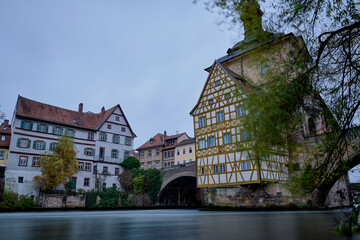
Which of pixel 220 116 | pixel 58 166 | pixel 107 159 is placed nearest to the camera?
pixel 220 116

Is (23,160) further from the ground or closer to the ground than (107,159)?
closer to the ground

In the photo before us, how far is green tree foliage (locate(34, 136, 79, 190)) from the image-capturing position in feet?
90.7

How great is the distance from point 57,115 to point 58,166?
861 centimetres

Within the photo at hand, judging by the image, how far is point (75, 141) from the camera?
3400 cm

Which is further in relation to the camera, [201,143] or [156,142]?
[156,142]

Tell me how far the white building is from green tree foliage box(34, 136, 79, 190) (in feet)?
4.76

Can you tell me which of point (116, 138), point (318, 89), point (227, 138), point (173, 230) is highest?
point (116, 138)

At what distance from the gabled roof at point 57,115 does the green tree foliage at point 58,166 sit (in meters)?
4.46

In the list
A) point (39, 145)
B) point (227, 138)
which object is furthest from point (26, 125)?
point (227, 138)

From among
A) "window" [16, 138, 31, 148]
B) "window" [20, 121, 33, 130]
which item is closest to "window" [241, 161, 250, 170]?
"window" [16, 138, 31, 148]

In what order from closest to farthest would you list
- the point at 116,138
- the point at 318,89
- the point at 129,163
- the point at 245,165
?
1. the point at 318,89
2. the point at 245,165
3. the point at 129,163
4. the point at 116,138

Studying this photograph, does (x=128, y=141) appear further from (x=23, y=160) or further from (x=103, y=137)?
(x=23, y=160)

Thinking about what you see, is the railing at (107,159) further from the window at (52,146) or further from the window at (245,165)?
the window at (245,165)

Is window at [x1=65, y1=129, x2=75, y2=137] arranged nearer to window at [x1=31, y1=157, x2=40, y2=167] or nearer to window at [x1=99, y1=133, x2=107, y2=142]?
window at [x1=99, y1=133, x2=107, y2=142]
